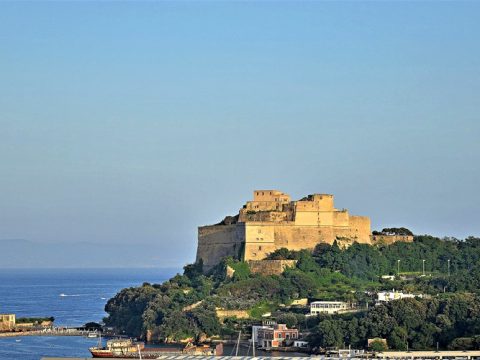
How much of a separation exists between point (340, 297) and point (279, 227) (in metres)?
7.83

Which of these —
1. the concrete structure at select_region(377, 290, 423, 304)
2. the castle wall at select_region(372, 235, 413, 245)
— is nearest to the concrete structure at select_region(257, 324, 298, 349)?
the concrete structure at select_region(377, 290, 423, 304)

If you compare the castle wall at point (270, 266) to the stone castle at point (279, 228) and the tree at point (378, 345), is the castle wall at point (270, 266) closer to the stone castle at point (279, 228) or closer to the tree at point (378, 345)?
the stone castle at point (279, 228)

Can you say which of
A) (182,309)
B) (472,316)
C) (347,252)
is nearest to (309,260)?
(347,252)

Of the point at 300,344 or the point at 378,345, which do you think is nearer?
the point at 378,345

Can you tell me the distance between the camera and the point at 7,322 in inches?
3565

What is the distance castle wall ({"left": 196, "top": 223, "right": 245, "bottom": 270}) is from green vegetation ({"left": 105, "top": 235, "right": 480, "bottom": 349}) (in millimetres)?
1006

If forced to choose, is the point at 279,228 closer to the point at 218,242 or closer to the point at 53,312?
the point at 218,242

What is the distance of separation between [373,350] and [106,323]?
24748 millimetres

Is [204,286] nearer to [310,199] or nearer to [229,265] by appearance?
[229,265]

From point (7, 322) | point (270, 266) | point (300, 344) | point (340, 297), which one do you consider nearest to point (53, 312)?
point (7, 322)

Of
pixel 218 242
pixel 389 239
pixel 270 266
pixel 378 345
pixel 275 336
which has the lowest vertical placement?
pixel 378 345

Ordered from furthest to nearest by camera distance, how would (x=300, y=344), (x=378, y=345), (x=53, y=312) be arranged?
(x=53, y=312)
(x=300, y=344)
(x=378, y=345)

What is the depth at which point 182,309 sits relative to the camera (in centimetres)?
8525

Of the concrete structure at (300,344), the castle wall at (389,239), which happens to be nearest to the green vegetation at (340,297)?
the concrete structure at (300,344)
